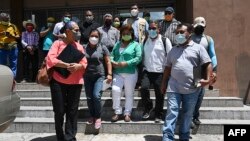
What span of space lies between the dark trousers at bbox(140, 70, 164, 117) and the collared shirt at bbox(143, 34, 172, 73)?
115mm

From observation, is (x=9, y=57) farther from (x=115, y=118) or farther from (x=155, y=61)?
(x=155, y=61)

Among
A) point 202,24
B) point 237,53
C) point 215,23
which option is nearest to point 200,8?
point 215,23

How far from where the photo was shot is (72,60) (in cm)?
596

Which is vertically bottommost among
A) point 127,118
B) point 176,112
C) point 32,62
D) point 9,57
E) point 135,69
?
point 127,118

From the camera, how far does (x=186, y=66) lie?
5.76 metres

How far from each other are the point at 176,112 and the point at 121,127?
142 cm

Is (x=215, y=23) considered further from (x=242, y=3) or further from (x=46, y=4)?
(x=46, y=4)

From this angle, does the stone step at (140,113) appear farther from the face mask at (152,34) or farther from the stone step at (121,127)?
the face mask at (152,34)

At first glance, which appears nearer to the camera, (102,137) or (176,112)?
(176,112)

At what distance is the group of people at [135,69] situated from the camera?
582 cm

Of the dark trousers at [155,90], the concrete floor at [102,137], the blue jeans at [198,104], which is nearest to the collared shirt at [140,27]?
the dark trousers at [155,90]

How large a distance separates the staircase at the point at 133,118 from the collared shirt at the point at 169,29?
1.46 meters

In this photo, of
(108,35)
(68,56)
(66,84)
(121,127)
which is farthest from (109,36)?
(66,84)

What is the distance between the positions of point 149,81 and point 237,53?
324 centimetres
